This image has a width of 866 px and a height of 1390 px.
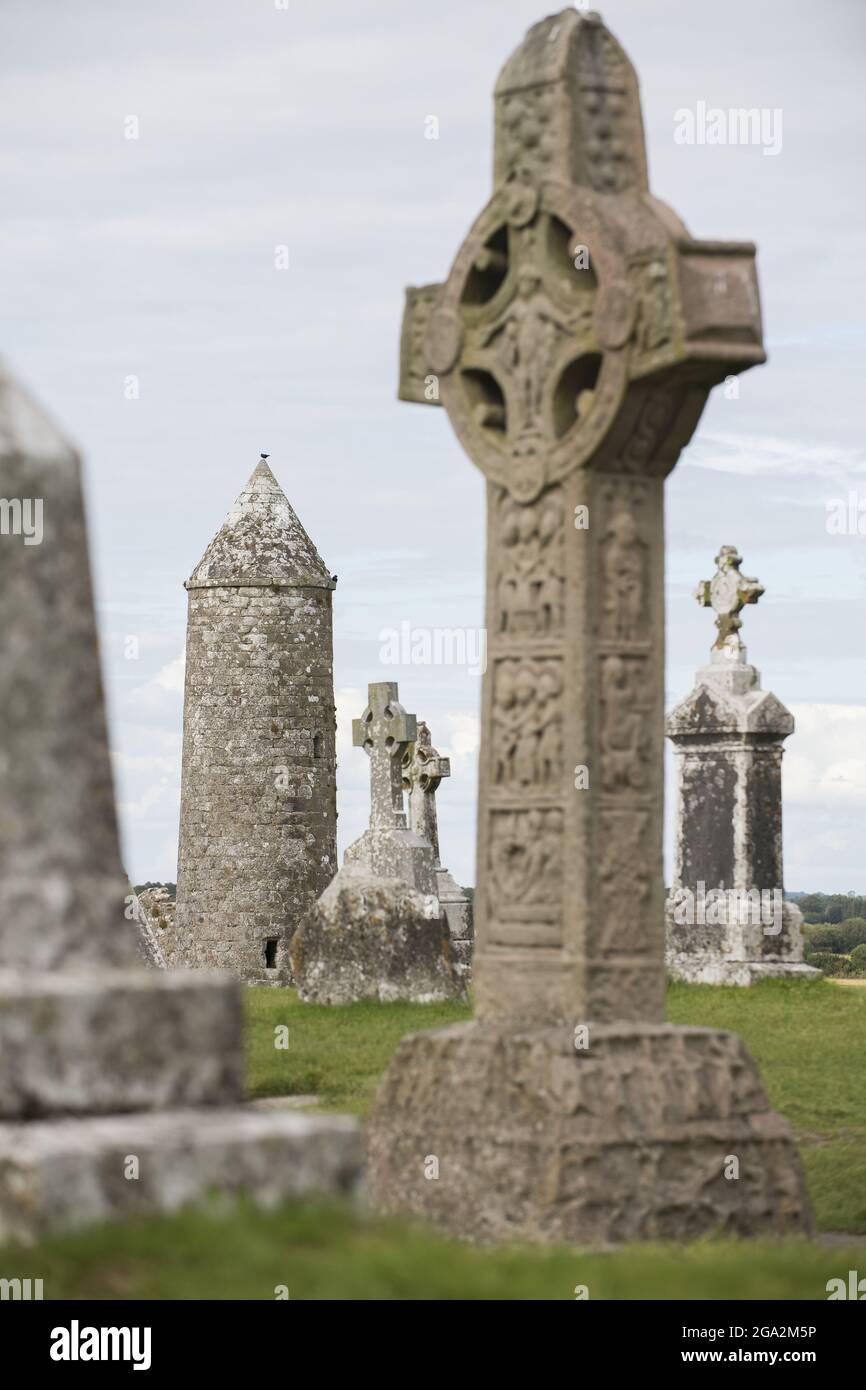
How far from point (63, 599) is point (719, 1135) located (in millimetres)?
4146

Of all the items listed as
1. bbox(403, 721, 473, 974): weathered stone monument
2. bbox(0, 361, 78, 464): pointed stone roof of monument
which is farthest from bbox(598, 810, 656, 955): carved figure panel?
bbox(403, 721, 473, 974): weathered stone monument

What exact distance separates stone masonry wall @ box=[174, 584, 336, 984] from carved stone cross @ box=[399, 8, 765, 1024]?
23621 mm

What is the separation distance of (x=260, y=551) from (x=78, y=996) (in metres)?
28.4

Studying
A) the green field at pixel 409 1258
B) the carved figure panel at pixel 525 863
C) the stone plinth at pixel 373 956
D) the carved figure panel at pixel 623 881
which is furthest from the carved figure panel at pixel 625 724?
the stone plinth at pixel 373 956

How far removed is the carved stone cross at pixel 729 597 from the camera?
17.8 m

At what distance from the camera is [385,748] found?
2153cm

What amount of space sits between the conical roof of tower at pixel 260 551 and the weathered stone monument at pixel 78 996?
27.8 m

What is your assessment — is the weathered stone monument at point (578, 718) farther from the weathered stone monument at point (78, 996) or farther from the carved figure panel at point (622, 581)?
the weathered stone monument at point (78, 996)

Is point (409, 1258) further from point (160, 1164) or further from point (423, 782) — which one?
point (423, 782)

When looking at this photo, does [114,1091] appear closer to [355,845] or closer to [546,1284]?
[546,1284]

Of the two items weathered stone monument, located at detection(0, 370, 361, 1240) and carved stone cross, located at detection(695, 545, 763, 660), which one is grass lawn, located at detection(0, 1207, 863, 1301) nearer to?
weathered stone monument, located at detection(0, 370, 361, 1240)

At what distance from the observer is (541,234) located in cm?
772

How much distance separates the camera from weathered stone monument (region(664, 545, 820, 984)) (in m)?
17.0
